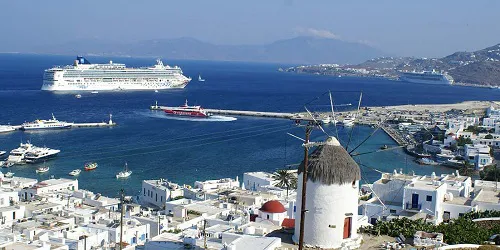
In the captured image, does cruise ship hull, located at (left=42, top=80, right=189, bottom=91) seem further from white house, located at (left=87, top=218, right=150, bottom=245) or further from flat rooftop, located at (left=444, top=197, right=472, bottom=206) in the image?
flat rooftop, located at (left=444, top=197, right=472, bottom=206)

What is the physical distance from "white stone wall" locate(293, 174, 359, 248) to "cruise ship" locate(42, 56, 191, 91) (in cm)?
9673

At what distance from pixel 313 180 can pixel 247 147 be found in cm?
4250

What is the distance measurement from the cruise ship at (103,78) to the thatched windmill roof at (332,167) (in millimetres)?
96648

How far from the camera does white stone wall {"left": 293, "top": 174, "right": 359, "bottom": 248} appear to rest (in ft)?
38.3

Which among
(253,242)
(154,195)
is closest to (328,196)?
(253,242)

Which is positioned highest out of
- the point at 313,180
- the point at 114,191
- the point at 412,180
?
the point at 313,180

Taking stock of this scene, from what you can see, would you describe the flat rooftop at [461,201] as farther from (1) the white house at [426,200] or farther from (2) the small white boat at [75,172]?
(2) the small white boat at [75,172]

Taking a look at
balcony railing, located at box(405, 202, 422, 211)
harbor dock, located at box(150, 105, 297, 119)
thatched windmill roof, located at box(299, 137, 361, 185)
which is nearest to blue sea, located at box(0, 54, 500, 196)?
harbor dock, located at box(150, 105, 297, 119)

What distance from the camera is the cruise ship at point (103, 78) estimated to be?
103 metres

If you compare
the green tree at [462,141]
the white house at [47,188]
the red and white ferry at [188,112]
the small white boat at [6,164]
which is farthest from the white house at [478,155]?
the red and white ferry at [188,112]

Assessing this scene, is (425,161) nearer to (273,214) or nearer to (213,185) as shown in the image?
(213,185)

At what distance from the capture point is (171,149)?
51000mm

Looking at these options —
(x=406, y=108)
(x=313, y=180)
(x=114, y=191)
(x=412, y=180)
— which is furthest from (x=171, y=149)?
(x=406, y=108)

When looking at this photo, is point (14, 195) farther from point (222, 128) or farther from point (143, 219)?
point (222, 128)
